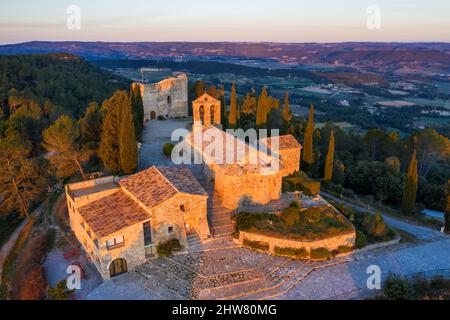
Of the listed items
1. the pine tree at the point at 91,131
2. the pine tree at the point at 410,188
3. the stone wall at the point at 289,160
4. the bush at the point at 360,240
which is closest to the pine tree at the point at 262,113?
the stone wall at the point at 289,160

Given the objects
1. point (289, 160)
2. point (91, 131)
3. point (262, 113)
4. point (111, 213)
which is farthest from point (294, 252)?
point (262, 113)

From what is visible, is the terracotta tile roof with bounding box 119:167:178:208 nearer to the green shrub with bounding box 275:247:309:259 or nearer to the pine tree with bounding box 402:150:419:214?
the green shrub with bounding box 275:247:309:259

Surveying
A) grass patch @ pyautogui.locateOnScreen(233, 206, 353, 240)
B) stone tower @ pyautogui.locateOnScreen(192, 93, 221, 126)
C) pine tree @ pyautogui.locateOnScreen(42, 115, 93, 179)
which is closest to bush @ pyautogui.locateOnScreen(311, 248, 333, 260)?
grass patch @ pyautogui.locateOnScreen(233, 206, 353, 240)

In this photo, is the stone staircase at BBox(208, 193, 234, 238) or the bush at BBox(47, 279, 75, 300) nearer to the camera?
the bush at BBox(47, 279, 75, 300)

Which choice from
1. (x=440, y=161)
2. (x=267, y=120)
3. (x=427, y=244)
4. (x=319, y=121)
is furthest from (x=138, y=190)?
(x=319, y=121)

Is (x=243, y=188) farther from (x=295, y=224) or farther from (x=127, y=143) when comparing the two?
(x=127, y=143)

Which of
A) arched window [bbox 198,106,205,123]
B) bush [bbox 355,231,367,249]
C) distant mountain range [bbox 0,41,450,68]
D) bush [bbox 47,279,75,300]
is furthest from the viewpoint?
distant mountain range [bbox 0,41,450,68]

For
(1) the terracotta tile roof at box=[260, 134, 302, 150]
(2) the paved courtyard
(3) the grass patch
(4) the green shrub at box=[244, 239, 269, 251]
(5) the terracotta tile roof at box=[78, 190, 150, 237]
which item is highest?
(1) the terracotta tile roof at box=[260, 134, 302, 150]
